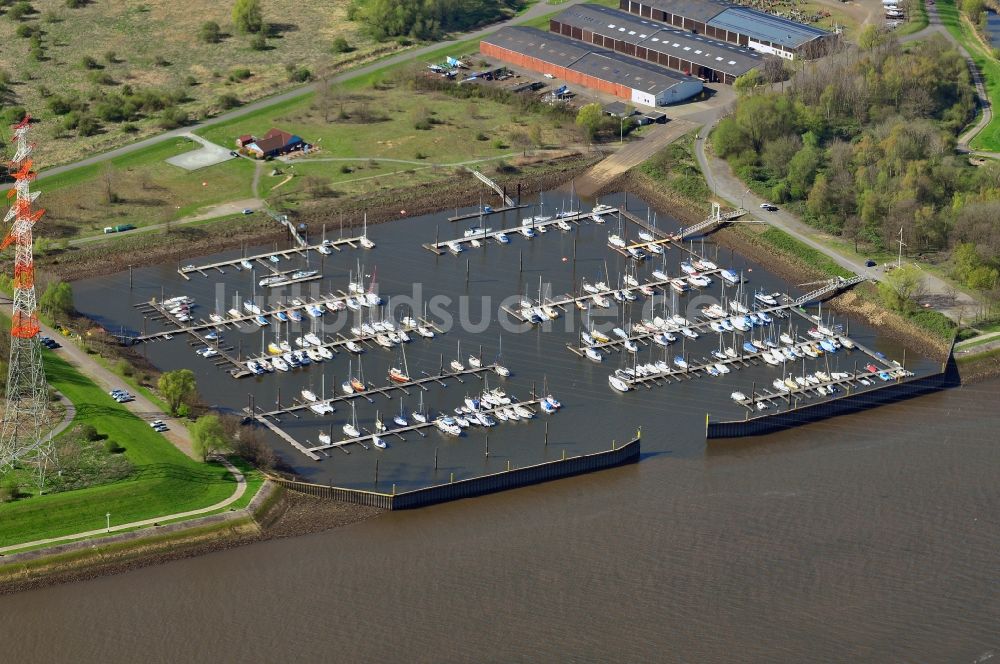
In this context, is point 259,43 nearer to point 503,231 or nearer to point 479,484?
point 503,231

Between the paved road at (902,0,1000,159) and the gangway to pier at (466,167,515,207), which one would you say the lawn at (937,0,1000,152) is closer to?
the paved road at (902,0,1000,159)

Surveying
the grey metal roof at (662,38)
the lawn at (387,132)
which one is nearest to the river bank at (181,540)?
the lawn at (387,132)

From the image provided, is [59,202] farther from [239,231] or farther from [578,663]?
[578,663]

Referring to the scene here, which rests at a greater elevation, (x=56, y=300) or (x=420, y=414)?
(x=56, y=300)

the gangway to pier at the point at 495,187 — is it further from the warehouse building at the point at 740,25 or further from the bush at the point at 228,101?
the warehouse building at the point at 740,25

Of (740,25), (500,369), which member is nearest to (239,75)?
(740,25)

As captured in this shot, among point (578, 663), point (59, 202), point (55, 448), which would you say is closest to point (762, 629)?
point (578, 663)
